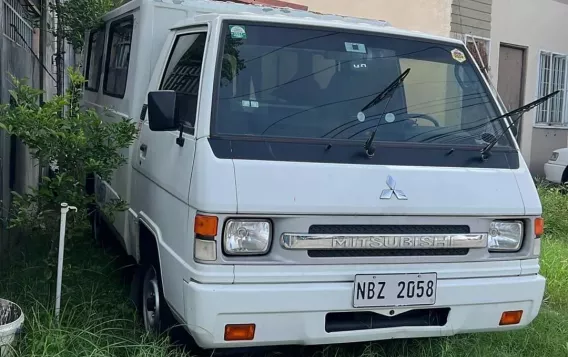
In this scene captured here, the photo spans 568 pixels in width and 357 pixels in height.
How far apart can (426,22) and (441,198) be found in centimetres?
877

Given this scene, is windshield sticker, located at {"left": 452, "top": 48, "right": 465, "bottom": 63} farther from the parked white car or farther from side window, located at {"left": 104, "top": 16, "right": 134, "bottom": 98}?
the parked white car

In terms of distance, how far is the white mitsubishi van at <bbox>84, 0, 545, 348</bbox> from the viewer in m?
3.35

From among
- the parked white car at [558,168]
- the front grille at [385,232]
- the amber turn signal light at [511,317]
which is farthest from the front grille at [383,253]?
the parked white car at [558,168]

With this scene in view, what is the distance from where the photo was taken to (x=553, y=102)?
48.0 feet

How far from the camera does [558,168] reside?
11688 millimetres

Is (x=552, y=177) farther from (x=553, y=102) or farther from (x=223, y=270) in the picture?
(x=223, y=270)

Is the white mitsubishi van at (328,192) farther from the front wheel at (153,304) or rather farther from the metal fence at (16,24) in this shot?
the metal fence at (16,24)

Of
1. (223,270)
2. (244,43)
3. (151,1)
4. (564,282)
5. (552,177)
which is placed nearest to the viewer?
(223,270)

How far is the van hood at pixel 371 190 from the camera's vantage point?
3.35m

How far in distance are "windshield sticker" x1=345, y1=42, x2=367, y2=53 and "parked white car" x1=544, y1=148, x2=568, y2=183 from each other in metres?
8.46

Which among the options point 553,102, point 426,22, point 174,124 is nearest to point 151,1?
point 174,124

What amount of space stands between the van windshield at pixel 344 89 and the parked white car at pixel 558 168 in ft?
26.1

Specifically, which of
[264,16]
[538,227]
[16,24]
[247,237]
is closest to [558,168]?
[538,227]

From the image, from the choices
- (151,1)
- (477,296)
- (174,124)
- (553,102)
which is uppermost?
(553,102)
